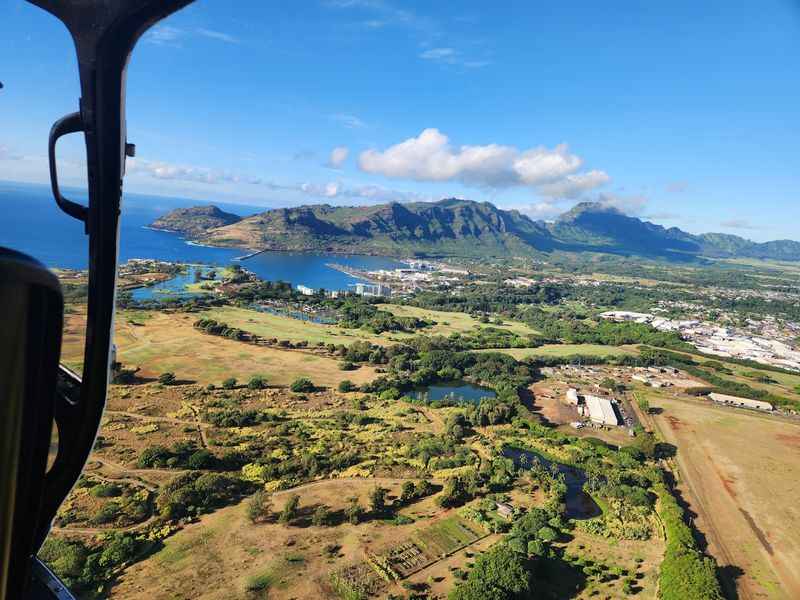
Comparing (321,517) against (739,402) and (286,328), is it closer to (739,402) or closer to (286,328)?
(286,328)

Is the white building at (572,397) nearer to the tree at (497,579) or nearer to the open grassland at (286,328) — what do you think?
the open grassland at (286,328)

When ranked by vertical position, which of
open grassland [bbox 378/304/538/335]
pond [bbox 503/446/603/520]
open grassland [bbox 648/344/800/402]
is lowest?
pond [bbox 503/446/603/520]

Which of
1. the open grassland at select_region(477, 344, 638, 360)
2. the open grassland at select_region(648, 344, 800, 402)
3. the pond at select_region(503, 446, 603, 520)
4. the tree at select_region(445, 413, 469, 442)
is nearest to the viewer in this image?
the pond at select_region(503, 446, 603, 520)

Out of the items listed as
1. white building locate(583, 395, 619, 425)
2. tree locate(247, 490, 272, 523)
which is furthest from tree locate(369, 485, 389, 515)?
white building locate(583, 395, 619, 425)

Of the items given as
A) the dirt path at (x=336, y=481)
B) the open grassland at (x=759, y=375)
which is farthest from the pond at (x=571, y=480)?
the open grassland at (x=759, y=375)

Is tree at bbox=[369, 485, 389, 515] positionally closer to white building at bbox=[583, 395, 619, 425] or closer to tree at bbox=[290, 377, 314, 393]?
tree at bbox=[290, 377, 314, 393]

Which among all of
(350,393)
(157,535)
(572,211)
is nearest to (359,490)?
(157,535)

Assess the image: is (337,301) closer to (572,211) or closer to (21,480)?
(21,480)

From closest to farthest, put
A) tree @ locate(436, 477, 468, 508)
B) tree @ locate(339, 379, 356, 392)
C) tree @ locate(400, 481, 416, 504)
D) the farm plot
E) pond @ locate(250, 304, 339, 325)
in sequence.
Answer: the farm plot, tree @ locate(436, 477, 468, 508), tree @ locate(400, 481, 416, 504), tree @ locate(339, 379, 356, 392), pond @ locate(250, 304, 339, 325)
